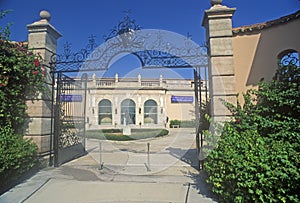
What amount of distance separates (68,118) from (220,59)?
4.72 m

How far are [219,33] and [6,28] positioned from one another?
173 inches

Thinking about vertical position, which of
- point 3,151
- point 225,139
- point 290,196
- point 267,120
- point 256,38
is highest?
point 256,38

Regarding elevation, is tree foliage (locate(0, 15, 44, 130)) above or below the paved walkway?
above

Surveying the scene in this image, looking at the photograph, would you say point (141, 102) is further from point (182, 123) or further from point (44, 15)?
point (44, 15)

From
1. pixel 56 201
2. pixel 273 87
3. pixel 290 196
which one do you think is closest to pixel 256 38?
pixel 273 87

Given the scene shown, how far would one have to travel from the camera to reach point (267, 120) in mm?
3387

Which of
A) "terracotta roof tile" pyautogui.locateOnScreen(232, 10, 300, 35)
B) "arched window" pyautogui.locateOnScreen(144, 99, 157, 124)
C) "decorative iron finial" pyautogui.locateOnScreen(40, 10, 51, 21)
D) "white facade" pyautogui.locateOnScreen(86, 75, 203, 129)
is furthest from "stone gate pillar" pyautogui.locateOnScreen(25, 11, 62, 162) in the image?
"arched window" pyautogui.locateOnScreen(144, 99, 157, 124)

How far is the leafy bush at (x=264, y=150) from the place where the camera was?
88.7 inches

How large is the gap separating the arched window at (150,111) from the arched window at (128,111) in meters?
1.62

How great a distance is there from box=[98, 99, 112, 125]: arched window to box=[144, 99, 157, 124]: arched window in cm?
443

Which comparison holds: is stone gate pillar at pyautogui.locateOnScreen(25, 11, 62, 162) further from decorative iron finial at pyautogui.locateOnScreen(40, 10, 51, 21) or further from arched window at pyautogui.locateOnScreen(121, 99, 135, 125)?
arched window at pyautogui.locateOnScreen(121, 99, 135, 125)

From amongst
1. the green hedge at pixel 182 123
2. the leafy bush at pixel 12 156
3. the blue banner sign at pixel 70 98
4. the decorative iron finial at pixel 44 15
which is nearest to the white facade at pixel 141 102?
the green hedge at pixel 182 123

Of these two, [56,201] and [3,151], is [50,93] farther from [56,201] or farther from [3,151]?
[56,201]

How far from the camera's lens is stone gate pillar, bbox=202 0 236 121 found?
4219 millimetres
